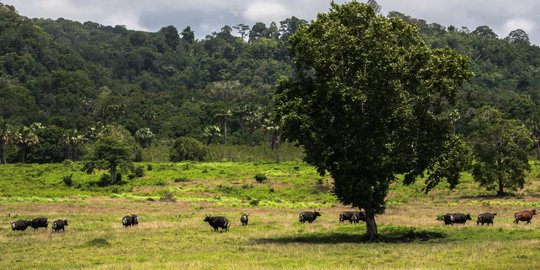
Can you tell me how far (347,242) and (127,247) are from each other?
44.9 feet

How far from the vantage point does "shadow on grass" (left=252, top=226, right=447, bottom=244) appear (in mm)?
35644

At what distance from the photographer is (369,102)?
3397cm

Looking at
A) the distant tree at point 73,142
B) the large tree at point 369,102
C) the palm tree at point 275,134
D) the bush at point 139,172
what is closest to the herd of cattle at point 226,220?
the large tree at point 369,102

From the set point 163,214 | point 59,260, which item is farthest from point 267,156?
point 59,260

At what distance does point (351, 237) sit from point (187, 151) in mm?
98886

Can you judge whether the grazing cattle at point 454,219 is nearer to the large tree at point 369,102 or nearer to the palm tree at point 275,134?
the large tree at point 369,102

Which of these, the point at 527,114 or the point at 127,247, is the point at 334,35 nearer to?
the point at 127,247

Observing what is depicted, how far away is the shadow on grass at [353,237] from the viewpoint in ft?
117

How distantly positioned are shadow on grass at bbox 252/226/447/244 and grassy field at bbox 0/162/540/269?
7 centimetres

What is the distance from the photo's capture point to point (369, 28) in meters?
35.4

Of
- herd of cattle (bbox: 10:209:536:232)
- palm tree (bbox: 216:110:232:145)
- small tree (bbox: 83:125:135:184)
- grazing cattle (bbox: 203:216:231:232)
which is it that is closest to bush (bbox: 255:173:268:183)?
small tree (bbox: 83:125:135:184)

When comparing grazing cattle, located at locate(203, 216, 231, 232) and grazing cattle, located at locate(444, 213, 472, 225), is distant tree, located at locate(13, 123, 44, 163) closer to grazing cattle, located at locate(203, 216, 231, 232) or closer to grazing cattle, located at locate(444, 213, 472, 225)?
grazing cattle, located at locate(203, 216, 231, 232)

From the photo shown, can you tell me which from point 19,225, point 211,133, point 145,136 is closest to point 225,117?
point 211,133

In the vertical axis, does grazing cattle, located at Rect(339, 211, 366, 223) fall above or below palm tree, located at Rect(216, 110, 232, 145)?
below
